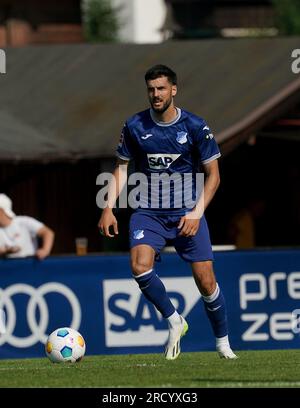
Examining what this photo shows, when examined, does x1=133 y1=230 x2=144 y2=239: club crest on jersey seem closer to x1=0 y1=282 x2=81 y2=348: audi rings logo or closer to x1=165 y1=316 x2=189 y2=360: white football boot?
x1=165 y1=316 x2=189 y2=360: white football boot

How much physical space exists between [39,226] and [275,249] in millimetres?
2642

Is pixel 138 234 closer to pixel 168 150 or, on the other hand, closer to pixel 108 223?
pixel 108 223

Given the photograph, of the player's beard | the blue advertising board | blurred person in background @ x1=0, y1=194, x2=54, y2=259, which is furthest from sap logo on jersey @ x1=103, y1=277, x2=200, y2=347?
the player's beard

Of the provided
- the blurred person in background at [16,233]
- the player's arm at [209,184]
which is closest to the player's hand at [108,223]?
the player's arm at [209,184]

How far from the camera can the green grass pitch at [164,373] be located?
1125 centimetres

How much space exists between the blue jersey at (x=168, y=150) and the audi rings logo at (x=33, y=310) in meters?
4.15

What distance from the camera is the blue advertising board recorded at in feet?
56.2

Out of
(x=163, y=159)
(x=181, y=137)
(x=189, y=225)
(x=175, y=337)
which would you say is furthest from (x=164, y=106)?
(x=175, y=337)

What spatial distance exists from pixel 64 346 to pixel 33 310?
11.3ft

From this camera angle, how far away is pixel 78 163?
23359 mm

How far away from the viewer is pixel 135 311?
678 inches

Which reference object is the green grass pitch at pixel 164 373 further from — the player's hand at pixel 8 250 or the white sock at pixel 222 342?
the player's hand at pixel 8 250

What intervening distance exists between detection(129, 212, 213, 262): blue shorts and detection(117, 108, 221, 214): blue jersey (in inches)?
3.4

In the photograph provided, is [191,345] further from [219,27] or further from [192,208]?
[219,27]
